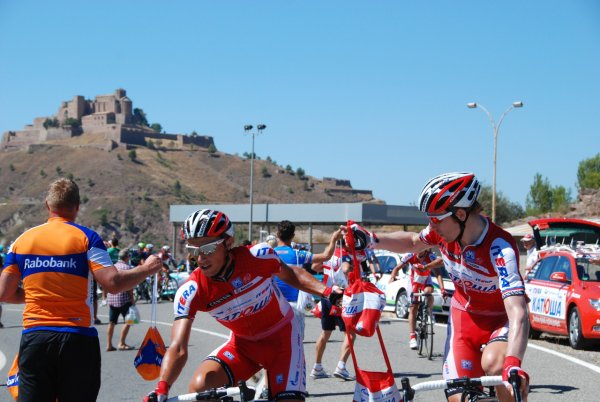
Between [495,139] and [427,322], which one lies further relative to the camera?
[495,139]

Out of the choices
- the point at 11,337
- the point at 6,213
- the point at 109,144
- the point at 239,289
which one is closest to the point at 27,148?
the point at 109,144

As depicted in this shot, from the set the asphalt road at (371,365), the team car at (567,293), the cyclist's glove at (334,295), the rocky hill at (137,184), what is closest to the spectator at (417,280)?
the asphalt road at (371,365)

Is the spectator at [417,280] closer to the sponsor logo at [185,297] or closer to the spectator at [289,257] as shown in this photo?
the spectator at [289,257]

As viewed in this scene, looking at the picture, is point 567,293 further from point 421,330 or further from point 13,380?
point 13,380

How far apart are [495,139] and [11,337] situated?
95.6ft

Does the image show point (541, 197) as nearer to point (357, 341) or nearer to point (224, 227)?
point (357, 341)

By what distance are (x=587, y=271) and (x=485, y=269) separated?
10592 mm

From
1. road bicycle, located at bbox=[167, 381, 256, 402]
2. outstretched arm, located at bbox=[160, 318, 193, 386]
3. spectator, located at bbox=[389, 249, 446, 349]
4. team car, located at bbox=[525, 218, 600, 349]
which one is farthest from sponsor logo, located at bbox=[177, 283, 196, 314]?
team car, located at bbox=[525, 218, 600, 349]

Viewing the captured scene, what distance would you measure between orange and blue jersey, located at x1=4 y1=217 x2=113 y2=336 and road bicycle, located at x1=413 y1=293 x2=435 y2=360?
363 inches

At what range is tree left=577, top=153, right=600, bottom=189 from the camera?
304ft

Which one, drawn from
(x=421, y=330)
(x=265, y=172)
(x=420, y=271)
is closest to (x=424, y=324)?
(x=421, y=330)

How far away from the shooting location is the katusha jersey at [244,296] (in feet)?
19.0

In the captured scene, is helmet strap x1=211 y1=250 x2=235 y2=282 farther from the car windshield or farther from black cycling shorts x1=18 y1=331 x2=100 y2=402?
the car windshield

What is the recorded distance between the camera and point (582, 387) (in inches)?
436
